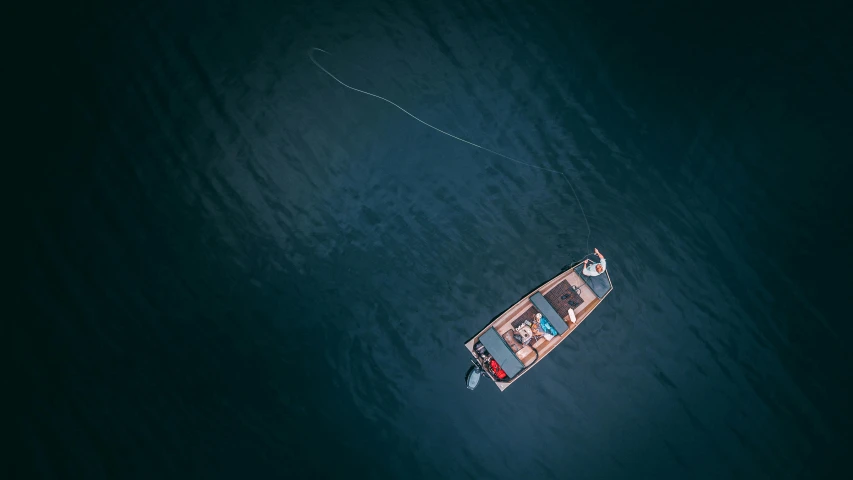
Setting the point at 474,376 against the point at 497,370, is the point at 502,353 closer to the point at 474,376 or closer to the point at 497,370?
the point at 497,370

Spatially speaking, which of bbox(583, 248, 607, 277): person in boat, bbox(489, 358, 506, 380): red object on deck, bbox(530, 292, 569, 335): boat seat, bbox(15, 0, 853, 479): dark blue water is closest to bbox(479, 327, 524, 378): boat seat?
bbox(489, 358, 506, 380): red object on deck

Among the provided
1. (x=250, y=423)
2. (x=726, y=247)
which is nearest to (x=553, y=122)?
(x=726, y=247)

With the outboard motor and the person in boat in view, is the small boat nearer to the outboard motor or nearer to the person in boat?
the outboard motor

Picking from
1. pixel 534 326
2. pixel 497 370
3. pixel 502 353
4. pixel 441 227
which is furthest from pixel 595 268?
pixel 441 227

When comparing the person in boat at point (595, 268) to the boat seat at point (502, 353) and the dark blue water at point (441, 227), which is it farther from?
the boat seat at point (502, 353)

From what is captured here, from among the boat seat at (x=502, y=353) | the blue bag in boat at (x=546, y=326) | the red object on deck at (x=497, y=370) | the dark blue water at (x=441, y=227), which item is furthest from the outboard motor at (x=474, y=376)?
the blue bag in boat at (x=546, y=326)

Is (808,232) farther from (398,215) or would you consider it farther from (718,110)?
(398,215)
